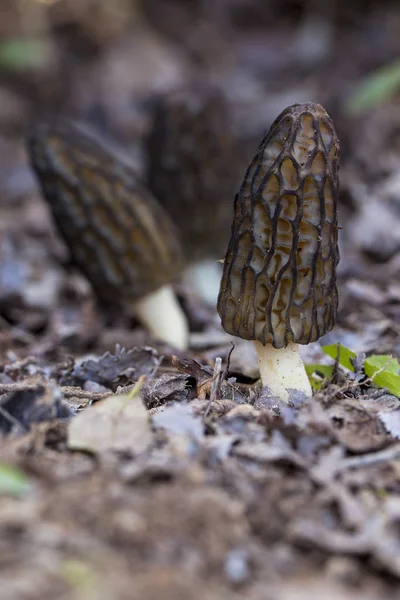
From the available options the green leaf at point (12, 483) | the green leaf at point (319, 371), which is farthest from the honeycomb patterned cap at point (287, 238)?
the green leaf at point (12, 483)

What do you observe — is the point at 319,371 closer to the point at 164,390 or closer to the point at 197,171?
the point at 164,390

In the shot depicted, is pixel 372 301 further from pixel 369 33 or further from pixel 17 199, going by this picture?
pixel 369 33

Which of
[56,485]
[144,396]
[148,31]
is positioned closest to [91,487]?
[56,485]

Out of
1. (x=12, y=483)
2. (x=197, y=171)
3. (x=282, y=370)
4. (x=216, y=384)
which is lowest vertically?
(x=12, y=483)

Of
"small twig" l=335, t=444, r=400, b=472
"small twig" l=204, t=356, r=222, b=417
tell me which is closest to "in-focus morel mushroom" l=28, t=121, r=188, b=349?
"small twig" l=204, t=356, r=222, b=417

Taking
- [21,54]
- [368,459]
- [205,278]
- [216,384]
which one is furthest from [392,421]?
[21,54]

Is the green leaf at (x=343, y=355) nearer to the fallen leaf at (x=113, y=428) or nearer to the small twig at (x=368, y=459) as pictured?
the small twig at (x=368, y=459)

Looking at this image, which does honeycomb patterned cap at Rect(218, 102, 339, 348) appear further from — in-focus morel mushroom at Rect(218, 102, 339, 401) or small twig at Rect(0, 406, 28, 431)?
small twig at Rect(0, 406, 28, 431)
